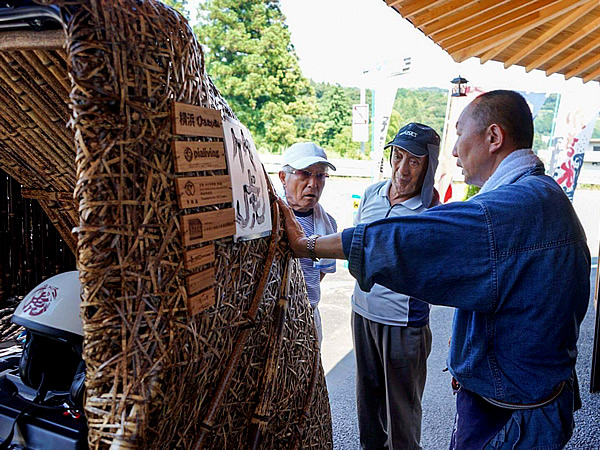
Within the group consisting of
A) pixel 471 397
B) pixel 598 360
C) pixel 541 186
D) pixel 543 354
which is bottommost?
pixel 598 360

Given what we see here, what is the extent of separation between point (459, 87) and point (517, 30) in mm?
3913

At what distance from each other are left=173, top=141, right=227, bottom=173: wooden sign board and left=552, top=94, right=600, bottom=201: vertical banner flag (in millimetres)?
8298

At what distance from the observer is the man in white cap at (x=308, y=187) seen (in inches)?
119

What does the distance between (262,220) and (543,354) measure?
105 cm

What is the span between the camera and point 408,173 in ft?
10.7

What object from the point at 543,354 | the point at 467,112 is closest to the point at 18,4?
the point at 467,112

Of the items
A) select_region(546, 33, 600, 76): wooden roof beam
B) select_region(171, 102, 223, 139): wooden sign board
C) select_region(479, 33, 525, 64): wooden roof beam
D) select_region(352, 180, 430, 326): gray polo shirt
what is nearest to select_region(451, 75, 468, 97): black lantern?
select_region(546, 33, 600, 76): wooden roof beam

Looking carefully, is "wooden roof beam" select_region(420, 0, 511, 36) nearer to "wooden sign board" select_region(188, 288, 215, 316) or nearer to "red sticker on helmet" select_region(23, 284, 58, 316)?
"wooden sign board" select_region(188, 288, 215, 316)

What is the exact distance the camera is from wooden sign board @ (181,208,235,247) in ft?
4.03

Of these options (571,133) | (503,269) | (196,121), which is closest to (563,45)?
(503,269)

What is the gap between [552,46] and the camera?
14.7 feet

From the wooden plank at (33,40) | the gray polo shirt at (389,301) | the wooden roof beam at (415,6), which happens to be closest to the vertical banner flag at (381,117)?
the gray polo shirt at (389,301)

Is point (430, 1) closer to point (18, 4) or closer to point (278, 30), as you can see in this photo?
point (18, 4)

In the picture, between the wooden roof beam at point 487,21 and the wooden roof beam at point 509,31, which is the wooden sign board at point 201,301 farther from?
the wooden roof beam at point 509,31
